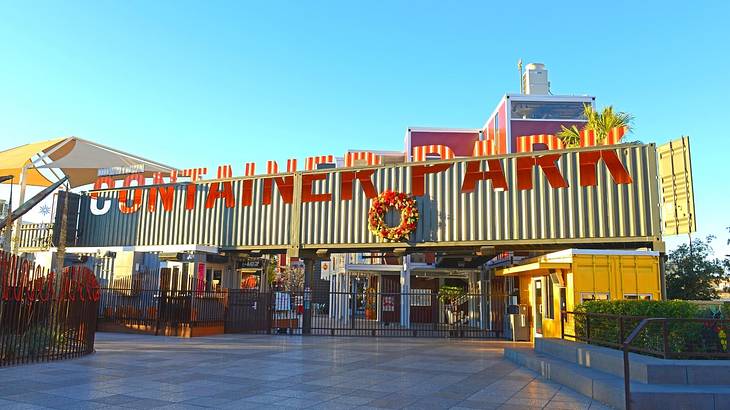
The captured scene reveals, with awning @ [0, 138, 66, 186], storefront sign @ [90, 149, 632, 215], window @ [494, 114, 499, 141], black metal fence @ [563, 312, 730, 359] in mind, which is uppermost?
window @ [494, 114, 499, 141]

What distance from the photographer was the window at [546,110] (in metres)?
27.6

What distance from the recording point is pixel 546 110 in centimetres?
2792

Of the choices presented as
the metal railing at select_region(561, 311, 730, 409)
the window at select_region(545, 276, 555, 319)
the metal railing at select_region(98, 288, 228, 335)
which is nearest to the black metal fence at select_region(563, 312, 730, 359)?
the metal railing at select_region(561, 311, 730, 409)

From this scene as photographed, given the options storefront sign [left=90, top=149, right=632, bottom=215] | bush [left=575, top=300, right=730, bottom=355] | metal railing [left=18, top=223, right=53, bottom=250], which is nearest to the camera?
bush [left=575, top=300, right=730, bottom=355]

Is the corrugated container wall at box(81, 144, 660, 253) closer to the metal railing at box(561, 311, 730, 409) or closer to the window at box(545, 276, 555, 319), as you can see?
the window at box(545, 276, 555, 319)

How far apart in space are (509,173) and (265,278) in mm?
13045

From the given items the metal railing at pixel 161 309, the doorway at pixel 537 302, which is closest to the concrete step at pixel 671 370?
the doorway at pixel 537 302

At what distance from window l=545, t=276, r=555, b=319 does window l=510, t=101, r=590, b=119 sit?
12681 millimetres

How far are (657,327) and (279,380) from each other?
603cm

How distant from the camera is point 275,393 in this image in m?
8.20

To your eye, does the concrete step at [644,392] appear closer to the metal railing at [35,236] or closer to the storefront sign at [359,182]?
the storefront sign at [359,182]

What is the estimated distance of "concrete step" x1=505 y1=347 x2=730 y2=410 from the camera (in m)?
6.77

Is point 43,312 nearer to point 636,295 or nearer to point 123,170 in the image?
point 636,295

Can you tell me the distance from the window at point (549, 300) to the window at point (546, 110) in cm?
1268
